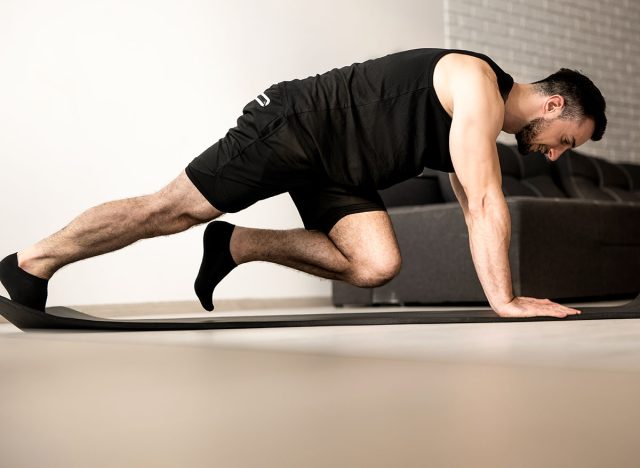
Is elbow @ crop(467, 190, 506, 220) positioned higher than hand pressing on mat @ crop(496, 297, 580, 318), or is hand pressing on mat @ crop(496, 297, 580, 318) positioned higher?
elbow @ crop(467, 190, 506, 220)

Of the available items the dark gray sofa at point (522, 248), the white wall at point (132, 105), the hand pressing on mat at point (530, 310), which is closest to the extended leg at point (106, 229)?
the hand pressing on mat at point (530, 310)

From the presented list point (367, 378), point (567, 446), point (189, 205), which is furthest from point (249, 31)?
point (567, 446)

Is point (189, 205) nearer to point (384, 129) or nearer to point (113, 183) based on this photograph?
point (384, 129)

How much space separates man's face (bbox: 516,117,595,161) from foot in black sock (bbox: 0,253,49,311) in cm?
136

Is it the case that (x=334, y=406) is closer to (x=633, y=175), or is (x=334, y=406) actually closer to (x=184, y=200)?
(x=184, y=200)

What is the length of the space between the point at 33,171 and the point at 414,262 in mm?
1780

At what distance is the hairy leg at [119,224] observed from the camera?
2209mm

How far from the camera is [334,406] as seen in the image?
32.8 inches

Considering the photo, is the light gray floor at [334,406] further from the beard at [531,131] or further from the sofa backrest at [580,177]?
the sofa backrest at [580,177]

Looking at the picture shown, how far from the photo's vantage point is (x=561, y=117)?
2.26m

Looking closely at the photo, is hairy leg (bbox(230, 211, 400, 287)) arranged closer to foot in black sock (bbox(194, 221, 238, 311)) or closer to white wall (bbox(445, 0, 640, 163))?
foot in black sock (bbox(194, 221, 238, 311))

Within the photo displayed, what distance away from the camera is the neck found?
7.39 ft

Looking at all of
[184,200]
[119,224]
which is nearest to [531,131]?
[184,200]

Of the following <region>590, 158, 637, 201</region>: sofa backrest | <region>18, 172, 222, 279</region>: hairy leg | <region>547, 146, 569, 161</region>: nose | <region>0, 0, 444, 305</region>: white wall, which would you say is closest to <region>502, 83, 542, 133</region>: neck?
<region>547, 146, 569, 161</region>: nose
